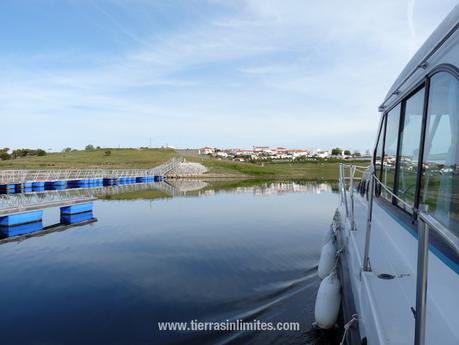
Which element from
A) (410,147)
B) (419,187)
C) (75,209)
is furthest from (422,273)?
(75,209)

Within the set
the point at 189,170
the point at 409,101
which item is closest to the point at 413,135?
the point at 409,101

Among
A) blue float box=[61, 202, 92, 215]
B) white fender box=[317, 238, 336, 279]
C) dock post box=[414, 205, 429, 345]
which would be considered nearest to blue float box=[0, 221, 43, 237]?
blue float box=[61, 202, 92, 215]

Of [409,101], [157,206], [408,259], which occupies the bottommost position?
[157,206]

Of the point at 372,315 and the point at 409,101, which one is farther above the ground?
the point at 409,101

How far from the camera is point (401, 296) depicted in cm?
339

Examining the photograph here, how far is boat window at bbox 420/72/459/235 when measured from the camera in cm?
375

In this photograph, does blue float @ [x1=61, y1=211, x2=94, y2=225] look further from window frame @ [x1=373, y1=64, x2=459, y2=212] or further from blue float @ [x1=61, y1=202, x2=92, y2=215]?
window frame @ [x1=373, y1=64, x2=459, y2=212]

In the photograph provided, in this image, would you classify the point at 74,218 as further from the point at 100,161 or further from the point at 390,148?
the point at 100,161

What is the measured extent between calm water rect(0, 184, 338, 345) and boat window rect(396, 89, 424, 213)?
9.47 ft

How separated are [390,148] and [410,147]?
6.10 feet

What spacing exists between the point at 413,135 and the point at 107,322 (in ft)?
21.6

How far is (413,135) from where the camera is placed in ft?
18.5

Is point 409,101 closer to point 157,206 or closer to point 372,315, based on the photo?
point 372,315

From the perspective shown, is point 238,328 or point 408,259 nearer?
point 408,259
